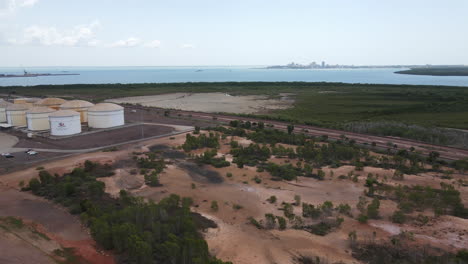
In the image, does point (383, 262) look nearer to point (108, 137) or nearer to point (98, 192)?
point (98, 192)

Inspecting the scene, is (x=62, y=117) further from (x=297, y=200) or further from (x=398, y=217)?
(x=398, y=217)

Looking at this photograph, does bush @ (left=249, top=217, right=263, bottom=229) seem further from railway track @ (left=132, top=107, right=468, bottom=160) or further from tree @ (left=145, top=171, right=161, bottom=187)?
railway track @ (left=132, top=107, right=468, bottom=160)

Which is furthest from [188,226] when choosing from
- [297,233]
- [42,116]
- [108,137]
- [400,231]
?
[42,116]

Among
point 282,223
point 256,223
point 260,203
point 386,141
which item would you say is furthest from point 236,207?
point 386,141

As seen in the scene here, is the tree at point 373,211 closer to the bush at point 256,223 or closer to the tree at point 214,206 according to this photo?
the bush at point 256,223

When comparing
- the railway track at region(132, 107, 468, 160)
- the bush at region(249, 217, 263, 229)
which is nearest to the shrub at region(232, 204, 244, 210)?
the bush at region(249, 217, 263, 229)
